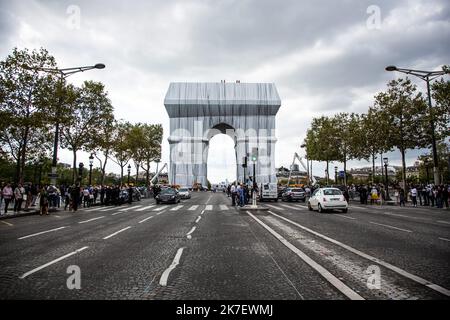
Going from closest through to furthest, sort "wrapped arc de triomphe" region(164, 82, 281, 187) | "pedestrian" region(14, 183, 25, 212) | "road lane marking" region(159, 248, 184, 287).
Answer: "road lane marking" region(159, 248, 184, 287) < "pedestrian" region(14, 183, 25, 212) < "wrapped arc de triomphe" region(164, 82, 281, 187)

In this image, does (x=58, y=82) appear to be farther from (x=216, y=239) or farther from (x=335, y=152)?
(x=335, y=152)

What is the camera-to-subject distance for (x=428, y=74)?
21.9 metres

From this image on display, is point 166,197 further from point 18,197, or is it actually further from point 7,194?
point 7,194

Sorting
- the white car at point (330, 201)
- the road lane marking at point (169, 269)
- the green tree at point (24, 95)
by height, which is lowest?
the road lane marking at point (169, 269)

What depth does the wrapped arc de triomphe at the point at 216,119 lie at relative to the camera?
70.9m

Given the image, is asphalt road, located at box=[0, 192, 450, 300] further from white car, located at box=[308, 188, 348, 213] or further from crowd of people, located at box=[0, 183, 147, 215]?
crowd of people, located at box=[0, 183, 147, 215]

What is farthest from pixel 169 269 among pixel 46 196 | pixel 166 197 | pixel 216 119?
pixel 216 119

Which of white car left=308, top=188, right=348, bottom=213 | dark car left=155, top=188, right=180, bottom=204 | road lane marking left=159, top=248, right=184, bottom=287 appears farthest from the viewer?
dark car left=155, top=188, right=180, bottom=204

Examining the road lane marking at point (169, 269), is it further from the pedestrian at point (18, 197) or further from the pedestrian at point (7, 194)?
the pedestrian at point (18, 197)

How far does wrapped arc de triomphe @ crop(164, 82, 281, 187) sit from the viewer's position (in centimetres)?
7088

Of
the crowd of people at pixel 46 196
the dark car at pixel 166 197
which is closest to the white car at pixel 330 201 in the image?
the dark car at pixel 166 197

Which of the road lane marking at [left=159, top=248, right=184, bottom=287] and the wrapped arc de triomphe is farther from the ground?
the wrapped arc de triomphe

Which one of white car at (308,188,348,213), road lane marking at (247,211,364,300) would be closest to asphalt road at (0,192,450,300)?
road lane marking at (247,211,364,300)
